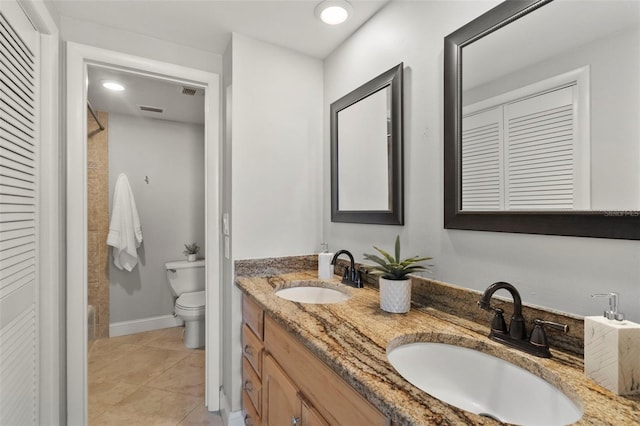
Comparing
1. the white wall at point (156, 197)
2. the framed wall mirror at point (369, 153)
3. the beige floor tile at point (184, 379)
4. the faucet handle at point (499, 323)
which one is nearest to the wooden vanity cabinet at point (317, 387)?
the faucet handle at point (499, 323)

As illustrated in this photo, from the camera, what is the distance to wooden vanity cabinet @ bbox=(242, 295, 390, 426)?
0.77 metres

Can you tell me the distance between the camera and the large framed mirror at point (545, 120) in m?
0.73

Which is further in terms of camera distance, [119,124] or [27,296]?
[119,124]

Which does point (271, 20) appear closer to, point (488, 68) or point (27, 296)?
point (488, 68)

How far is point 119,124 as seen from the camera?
9.91ft

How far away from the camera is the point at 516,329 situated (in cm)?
84

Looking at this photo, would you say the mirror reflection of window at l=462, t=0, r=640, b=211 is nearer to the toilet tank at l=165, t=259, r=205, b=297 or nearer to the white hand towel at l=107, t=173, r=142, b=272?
the toilet tank at l=165, t=259, r=205, b=297

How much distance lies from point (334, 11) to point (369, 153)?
0.70 meters

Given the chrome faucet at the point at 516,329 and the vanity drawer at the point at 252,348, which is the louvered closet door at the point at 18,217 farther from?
→ the chrome faucet at the point at 516,329

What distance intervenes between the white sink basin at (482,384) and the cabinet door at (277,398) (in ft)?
1.35

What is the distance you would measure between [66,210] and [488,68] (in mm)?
2006

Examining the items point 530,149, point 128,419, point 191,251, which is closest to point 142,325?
point 191,251

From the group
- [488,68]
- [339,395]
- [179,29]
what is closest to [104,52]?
[179,29]

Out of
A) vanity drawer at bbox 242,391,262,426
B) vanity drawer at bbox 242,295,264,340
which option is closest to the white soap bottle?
vanity drawer at bbox 242,295,264,340
